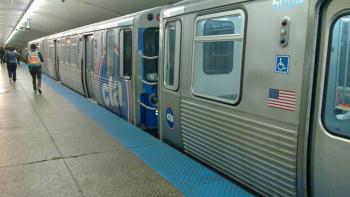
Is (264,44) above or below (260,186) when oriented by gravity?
above

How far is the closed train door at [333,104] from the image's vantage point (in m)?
2.62

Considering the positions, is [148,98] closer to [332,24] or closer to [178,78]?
[178,78]

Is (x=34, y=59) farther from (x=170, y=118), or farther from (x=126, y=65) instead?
(x=170, y=118)

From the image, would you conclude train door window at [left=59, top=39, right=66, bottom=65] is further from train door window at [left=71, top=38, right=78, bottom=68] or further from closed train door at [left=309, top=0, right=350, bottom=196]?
closed train door at [left=309, top=0, right=350, bottom=196]

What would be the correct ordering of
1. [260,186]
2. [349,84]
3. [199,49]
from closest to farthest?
[349,84], [260,186], [199,49]

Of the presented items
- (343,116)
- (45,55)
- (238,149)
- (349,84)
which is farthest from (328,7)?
(45,55)

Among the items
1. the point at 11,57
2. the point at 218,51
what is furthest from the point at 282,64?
the point at 11,57

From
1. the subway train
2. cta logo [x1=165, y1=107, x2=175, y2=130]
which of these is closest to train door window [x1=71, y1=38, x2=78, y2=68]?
the subway train

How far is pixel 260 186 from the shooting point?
11.5ft

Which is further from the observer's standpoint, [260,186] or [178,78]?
[178,78]

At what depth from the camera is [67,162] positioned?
15.9 feet

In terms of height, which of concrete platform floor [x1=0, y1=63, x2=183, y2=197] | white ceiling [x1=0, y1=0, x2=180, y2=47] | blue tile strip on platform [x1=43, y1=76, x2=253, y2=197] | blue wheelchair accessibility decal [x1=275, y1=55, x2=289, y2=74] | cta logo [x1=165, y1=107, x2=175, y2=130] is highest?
white ceiling [x1=0, y1=0, x2=180, y2=47]

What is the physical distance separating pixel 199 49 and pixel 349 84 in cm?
215

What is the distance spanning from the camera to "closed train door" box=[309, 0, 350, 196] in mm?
2621
